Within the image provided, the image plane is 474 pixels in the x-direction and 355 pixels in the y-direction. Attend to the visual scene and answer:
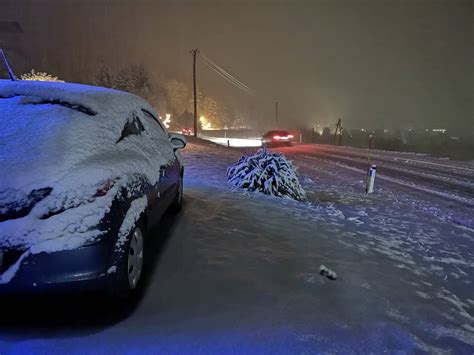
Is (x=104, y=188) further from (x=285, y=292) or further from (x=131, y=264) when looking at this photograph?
(x=285, y=292)

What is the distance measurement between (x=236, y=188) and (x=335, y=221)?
9.30 feet

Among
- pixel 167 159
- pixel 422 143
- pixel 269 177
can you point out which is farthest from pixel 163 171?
pixel 422 143

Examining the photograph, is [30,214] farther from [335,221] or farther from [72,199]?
[335,221]

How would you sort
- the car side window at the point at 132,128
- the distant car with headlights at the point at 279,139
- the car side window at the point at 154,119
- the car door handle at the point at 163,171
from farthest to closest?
the distant car with headlights at the point at 279,139 < the car side window at the point at 154,119 < the car door handle at the point at 163,171 < the car side window at the point at 132,128

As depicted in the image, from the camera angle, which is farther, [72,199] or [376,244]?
[376,244]

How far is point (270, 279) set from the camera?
12.2 feet

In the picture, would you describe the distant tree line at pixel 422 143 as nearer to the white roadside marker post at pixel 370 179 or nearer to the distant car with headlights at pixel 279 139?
the distant car with headlights at pixel 279 139

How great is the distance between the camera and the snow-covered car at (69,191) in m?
2.52

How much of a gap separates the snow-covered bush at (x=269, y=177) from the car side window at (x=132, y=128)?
480 cm

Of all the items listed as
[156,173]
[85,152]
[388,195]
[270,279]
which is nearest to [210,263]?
[270,279]

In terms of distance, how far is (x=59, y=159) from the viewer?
2773 mm

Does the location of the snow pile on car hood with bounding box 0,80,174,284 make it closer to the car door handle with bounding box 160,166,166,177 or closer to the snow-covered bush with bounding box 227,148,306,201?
the car door handle with bounding box 160,166,166,177

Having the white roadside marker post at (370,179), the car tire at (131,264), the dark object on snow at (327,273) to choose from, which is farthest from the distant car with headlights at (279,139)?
the car tire at (131,264)

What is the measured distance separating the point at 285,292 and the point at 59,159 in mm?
2154
